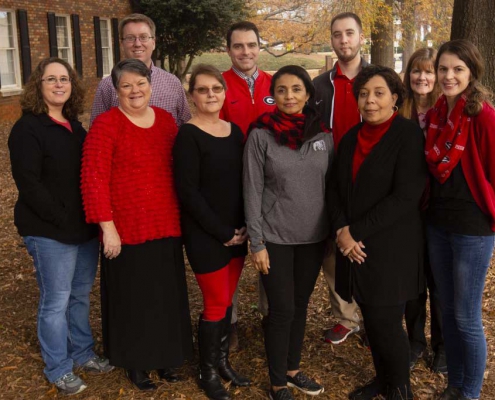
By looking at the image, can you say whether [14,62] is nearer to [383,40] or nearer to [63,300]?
[383,40]

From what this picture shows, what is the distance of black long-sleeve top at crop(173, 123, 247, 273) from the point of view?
3361 mm

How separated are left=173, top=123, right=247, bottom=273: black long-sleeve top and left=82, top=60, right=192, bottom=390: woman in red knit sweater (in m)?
0.16

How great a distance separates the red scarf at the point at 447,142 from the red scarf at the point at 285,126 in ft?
2.36

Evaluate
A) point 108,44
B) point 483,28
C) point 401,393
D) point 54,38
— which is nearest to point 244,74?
point 401,393

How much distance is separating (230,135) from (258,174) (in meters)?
0.36

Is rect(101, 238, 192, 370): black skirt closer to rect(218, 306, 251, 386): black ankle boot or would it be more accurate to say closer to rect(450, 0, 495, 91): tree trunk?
rect(218, 306, 251, 386): black ankle boot

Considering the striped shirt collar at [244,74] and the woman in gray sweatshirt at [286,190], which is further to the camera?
the striped shirt collar at [244,74]

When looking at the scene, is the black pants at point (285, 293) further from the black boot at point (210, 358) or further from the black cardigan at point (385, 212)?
the black boot at point (210, 358)

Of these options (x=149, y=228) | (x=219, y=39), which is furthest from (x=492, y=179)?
(x=219, y=39)

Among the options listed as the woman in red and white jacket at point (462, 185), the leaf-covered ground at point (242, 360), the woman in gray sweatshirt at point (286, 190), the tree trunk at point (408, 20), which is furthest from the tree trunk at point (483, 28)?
the tree trunk at point (408, 20)

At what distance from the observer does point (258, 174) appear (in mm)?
3328

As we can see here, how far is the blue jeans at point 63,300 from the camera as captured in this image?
356cm

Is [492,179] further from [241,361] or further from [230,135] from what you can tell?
[241,361]

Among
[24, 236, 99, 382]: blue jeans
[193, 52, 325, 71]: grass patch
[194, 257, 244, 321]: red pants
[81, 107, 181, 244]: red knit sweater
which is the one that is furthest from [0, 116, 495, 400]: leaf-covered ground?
[193, 52, 325, 71]: grass patch
